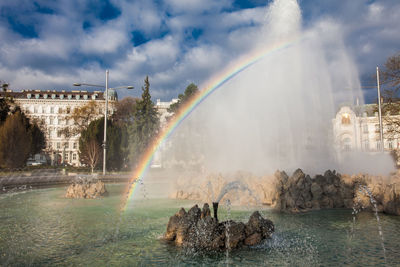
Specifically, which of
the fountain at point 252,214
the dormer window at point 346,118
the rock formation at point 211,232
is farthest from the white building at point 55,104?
the rock formation at point 211,232

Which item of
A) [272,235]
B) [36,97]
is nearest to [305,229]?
[272,235]

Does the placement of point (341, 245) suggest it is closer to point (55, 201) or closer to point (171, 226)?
point (171, 226)

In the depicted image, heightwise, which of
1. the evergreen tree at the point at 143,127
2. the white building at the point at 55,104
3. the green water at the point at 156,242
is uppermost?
the white building at the point at 55,104

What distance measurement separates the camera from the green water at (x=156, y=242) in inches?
274

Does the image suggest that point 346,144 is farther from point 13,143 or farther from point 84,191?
point 13,143

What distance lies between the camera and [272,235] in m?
9.12

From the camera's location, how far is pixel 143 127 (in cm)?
5500

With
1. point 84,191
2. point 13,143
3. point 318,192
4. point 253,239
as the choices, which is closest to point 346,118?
point 318,192

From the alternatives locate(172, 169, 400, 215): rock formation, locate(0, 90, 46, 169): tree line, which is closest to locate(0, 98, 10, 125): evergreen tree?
locate(0, 90, 46, 169): tree line

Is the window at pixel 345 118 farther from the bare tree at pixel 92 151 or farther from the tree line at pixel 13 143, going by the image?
the tree line at pixel 13 143

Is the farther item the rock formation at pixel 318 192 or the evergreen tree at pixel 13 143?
the evergreen tree at pixel 13 143

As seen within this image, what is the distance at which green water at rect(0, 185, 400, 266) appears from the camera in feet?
22.8

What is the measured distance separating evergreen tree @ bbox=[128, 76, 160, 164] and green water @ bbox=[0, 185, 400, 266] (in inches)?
1571

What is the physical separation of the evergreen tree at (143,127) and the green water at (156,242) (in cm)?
3990
